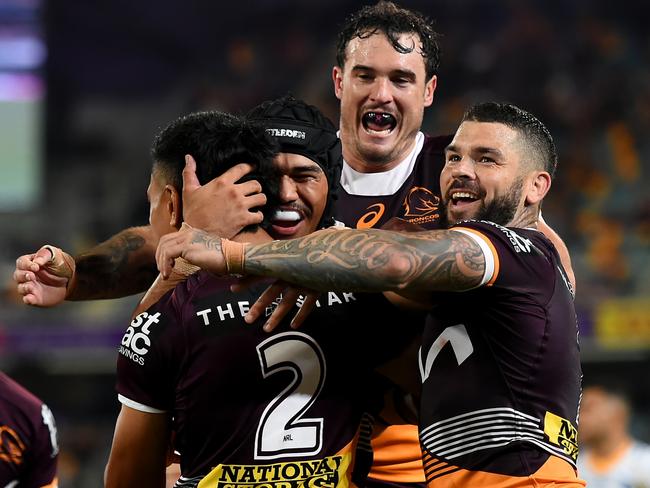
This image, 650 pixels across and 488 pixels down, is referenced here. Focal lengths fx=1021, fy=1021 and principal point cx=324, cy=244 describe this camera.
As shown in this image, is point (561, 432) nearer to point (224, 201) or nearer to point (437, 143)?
point (224, 201)

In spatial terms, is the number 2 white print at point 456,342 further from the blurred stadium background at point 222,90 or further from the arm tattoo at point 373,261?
the blurred stadium background at point 222,90

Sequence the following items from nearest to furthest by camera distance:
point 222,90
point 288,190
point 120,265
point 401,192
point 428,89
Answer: point 288,190 < point 120,265 < point 401,192 < point 428,89 < point 222,90

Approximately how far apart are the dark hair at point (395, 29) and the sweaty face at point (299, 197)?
5.08ft

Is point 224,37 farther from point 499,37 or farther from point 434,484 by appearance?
point 434,484

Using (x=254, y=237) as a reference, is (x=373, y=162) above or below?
above

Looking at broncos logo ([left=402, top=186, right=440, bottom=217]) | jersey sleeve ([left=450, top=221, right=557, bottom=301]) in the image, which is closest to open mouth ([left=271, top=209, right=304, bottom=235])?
jersey sleeve ([left=450, top=221, right=557, bottom=301])

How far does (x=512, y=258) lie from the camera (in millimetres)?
3195

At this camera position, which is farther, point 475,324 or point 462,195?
point 462,195

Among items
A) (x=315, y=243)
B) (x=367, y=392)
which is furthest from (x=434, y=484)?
(x=315, y=243)

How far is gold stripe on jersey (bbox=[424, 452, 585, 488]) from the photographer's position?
10.5 ft

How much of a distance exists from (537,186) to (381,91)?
138cm

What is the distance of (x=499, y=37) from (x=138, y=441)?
13005 millimetres

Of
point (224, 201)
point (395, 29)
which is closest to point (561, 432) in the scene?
point (224, 201)

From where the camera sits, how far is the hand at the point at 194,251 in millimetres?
2922
